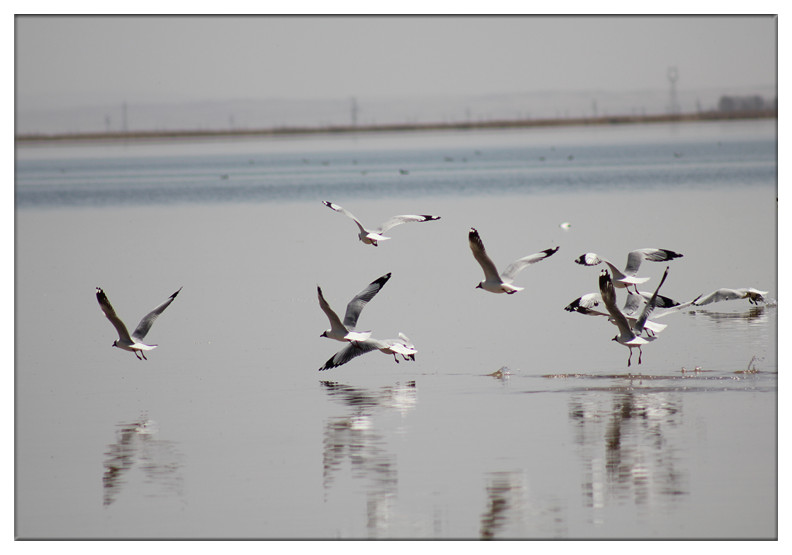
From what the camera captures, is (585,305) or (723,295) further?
(723,295)

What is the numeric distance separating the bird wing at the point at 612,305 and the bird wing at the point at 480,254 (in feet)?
3.92

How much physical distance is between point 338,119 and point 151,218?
7954 millimetres

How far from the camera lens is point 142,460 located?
9.89 metres

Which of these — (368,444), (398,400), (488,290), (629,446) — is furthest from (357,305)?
(629,446)

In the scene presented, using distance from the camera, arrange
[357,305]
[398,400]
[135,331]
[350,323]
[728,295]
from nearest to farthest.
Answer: [398,400] → [350,323] → [357,305] → [135,331] → [728,295]

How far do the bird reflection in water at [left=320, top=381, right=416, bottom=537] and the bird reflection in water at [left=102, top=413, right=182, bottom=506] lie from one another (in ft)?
4.08

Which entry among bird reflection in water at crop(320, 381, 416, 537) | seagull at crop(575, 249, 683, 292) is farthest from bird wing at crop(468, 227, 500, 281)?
bird reflection in water at crop(320, 381, 416, 537)

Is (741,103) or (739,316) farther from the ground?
(741,103)

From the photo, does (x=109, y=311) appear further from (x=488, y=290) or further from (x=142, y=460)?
(x=488, y=290)

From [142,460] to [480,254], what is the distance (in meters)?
4.34

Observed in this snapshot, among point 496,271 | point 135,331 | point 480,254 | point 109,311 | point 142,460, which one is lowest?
point 142,460

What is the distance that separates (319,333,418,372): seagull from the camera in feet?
39.4

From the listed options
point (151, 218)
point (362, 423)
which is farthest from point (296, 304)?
point (151, 218)

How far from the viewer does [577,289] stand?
17203 millimetres
